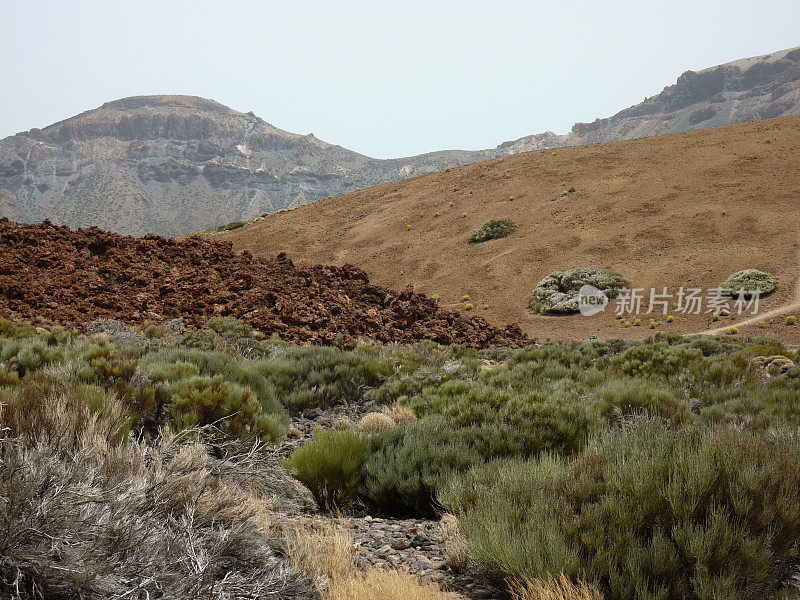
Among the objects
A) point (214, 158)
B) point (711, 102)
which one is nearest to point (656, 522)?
point (214, 158)

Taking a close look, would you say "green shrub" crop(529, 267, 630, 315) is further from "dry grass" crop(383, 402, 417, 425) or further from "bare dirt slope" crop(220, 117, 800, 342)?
"dry grass" crop(383, 402, 417, 425)

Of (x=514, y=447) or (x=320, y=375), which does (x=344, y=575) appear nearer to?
(x=514, y=447)

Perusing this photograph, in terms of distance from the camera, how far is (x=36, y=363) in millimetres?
6320

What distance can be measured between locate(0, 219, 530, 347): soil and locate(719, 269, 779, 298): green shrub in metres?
10.9

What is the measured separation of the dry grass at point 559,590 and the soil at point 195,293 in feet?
34.2

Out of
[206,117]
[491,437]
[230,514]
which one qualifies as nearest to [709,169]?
[491,437]

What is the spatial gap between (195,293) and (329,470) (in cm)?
1121

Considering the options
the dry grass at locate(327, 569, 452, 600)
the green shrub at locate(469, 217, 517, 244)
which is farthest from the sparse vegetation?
the green shrub at locate(469, 217, 517, 244)

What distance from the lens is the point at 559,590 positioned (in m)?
2.20

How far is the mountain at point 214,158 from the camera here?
120875 millimetres

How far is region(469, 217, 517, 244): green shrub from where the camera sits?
110ft

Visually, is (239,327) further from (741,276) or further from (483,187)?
(483,187)

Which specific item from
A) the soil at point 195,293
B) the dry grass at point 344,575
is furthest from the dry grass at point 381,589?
the soil at point 195,293

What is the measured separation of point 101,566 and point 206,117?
22016 centimetres
